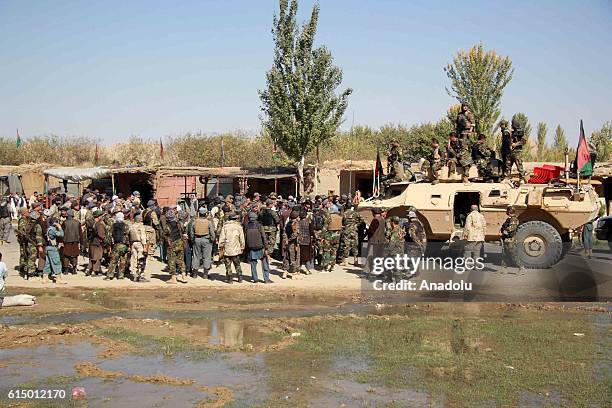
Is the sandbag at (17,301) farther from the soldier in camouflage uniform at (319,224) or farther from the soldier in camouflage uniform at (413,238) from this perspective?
the soldier in camouflage uniform at (413,238)

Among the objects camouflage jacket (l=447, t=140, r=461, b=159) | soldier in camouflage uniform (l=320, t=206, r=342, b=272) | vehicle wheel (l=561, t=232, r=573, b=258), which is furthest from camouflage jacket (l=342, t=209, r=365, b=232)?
vehicle wheel (l=561, t=232, r=573, b=258)

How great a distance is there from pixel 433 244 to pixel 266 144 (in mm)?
24308

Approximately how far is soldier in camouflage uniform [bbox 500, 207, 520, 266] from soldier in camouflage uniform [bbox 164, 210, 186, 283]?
660cm

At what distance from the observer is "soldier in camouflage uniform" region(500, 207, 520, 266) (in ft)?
49.4

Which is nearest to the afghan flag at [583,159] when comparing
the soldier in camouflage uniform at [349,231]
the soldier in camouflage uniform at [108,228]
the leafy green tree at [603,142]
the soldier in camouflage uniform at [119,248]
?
the soldier in camouflage uniform at [349,231]

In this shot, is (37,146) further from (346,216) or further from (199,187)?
(346,216)

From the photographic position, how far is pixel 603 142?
1556 inches

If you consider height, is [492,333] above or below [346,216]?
below

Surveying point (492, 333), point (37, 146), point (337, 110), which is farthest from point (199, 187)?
point (492, 333)

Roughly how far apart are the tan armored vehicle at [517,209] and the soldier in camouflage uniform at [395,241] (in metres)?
2.32

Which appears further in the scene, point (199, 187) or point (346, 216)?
point (199, 187)

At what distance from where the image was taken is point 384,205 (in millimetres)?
16281

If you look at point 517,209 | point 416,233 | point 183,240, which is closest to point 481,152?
point 517,209

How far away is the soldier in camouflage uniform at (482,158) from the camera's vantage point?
16484mm
